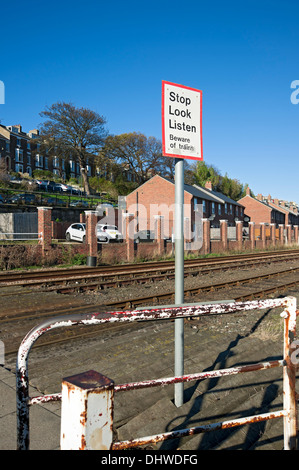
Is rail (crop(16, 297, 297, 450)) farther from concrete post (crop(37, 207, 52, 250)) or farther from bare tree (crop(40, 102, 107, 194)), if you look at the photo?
bare tree (crop(40, 102, 107, 194))

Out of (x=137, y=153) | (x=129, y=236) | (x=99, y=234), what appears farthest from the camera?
(x=137, y=153)

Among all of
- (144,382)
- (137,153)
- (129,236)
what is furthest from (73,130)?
(144,382)

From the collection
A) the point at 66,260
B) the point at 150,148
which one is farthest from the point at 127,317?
the point at 150,148

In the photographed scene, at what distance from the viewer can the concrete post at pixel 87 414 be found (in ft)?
5.82

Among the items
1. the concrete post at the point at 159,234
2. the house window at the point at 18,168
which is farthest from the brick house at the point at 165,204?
the house window at the point at 18,168

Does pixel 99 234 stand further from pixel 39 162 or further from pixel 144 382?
pixel 39 162

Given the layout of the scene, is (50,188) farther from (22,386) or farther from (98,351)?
(22,386)

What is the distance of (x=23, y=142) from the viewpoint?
212ft

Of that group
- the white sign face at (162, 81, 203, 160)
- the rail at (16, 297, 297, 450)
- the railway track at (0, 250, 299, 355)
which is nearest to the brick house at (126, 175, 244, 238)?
the railway track at (0, 250, 299, 355)

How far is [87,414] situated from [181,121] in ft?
9.73

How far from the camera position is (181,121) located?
12.4 feet

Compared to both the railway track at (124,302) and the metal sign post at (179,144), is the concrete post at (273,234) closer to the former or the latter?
the railway track at (124,302)
